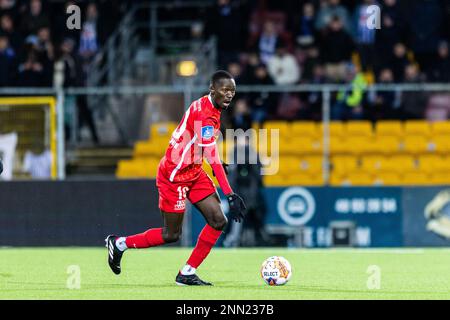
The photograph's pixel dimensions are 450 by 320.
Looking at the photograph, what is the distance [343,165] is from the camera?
2162cm

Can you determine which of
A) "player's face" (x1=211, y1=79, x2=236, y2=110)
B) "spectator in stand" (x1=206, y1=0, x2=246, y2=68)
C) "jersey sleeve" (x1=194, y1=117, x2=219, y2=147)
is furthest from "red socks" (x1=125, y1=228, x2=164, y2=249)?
"spectator in stand" (x1=206, y1=0, x2=246, y2=68)

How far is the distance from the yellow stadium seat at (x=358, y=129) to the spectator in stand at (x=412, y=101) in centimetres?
70

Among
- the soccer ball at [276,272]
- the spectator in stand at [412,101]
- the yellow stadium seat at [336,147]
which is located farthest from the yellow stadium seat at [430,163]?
the soccer ball at [276,272]

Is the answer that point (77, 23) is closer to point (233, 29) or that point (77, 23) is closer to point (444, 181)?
point (233, 29)

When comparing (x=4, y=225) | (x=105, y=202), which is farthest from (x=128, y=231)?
(x=4, y=225)

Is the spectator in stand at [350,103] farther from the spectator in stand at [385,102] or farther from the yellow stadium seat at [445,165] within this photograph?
the yellow stadium seat at [445,165]

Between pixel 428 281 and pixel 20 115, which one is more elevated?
pixel 20 115

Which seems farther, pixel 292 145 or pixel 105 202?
pixel 292 145

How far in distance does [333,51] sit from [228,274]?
929 cm

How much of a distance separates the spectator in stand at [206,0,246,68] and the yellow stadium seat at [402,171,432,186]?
13.9ft

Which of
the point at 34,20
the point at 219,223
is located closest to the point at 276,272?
the point at 219,223

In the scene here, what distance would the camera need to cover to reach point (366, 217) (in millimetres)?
20766

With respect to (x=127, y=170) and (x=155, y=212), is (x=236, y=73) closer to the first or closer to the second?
(x=127, y=170)
